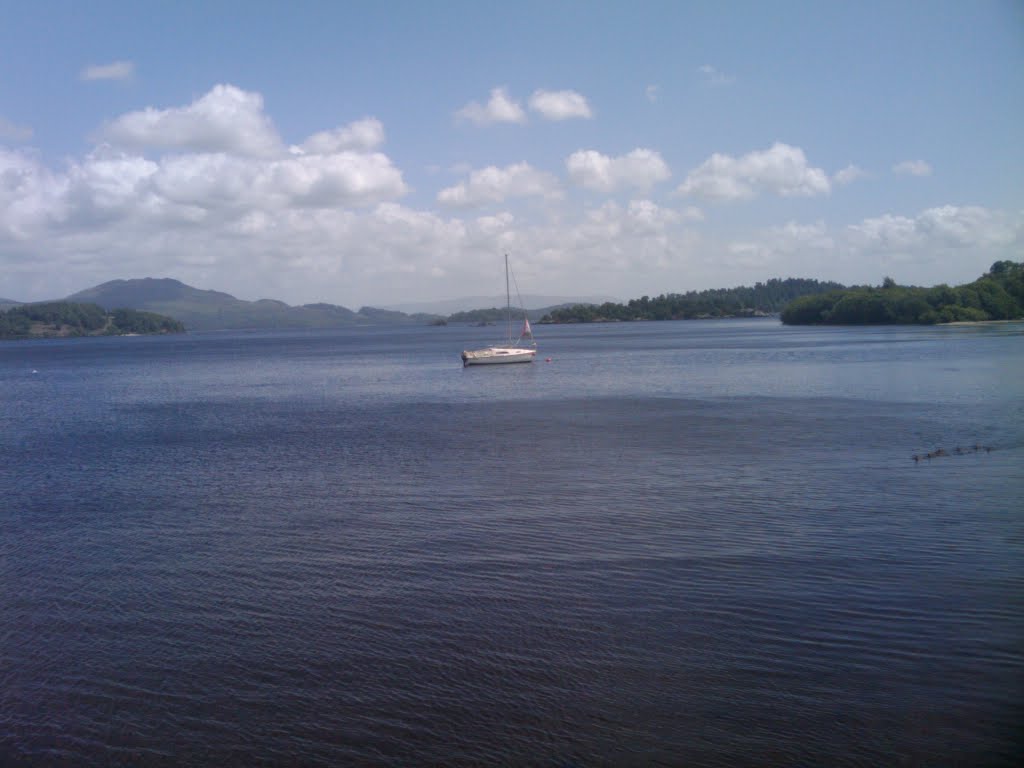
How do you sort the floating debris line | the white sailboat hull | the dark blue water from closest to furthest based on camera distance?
the dark blue water, the floating debris line, the white sailboat hull

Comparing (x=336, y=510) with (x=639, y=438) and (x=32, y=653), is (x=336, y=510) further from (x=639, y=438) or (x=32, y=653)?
(x=639, y=438)

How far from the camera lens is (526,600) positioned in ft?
46.2

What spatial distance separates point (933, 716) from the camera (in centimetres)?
1002

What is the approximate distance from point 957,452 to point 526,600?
58.1ft

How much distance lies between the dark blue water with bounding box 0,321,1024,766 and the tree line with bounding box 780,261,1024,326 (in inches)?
4721

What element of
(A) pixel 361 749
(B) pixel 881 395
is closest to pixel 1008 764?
(A) pixel 361 749

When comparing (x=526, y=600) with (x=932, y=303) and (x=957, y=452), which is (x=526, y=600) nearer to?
(x=957, y=452)

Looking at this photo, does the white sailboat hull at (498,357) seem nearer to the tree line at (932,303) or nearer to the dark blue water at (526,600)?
the dark blue water at (526,600)

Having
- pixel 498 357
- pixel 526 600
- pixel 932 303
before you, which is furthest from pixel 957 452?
pixel 932 303

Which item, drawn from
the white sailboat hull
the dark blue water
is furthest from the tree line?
the dark blue water

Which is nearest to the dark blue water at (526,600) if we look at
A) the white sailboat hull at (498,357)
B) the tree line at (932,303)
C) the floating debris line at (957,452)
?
the floating debris line at (957,452)

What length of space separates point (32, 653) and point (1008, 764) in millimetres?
13384

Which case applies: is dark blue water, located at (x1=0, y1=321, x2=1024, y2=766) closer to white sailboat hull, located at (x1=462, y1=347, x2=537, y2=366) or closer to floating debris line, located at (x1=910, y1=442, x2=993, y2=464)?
floating debris line, located at (x1=910, y1=442, x2=993, y2=464)

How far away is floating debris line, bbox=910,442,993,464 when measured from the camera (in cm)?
2490
